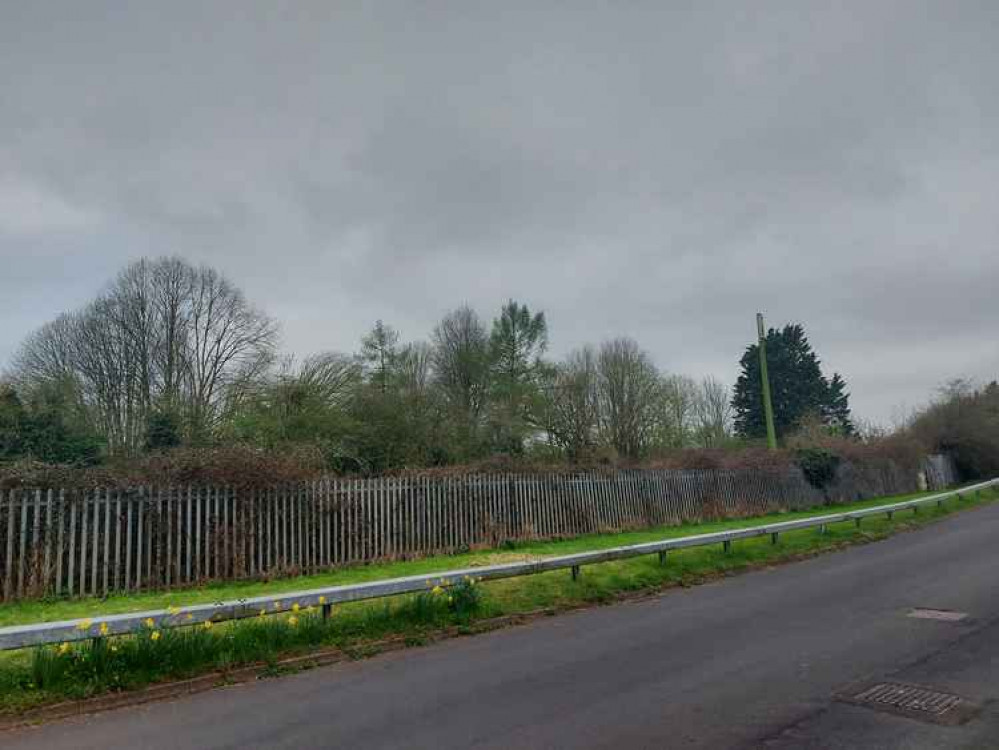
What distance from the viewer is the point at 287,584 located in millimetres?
11625

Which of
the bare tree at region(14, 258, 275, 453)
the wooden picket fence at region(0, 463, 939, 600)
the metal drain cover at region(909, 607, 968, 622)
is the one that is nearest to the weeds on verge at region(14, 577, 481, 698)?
the wooden picket fence at region(0, 463, 939, 600)

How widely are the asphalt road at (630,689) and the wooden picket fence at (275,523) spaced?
5926 millimetres

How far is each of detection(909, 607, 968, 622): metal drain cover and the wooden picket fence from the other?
937 centimetres

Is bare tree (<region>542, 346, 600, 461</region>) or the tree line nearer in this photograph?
the tree line

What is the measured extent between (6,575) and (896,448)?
35.9 meters

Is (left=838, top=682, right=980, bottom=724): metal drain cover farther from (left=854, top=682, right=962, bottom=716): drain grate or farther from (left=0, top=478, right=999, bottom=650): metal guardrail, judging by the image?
(left=0, top=478, right=999, bottom=650): metal guardrail

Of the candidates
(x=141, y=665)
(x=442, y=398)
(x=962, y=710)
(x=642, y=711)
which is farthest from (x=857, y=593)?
(x=442, y=398)

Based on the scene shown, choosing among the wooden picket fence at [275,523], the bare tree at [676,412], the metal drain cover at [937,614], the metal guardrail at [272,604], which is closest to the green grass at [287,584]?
the wooden picket fence at [275,523]

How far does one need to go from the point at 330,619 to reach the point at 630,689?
3.81 metres

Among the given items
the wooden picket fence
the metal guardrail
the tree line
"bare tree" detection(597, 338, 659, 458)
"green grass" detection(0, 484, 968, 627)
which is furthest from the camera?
"bare tree" detection(597, 338, 659, 458)

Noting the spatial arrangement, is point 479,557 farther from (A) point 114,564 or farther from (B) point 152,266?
(B) point 152,266

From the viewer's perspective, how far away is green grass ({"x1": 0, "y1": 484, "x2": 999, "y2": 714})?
20.0 ft

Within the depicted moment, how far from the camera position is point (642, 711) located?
5.21m

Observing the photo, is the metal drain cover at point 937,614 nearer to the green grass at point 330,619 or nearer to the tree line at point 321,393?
the green grass at point 330,619
